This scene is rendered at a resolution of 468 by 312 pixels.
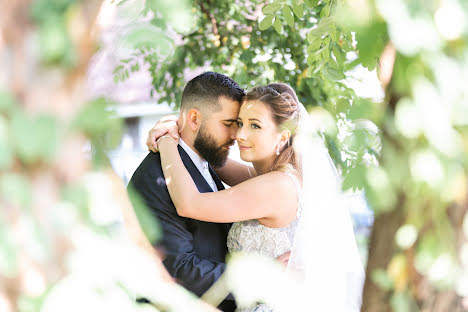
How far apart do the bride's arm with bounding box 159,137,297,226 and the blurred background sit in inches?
61.9

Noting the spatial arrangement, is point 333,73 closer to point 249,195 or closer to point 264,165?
point 249,195

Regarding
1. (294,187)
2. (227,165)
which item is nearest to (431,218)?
(294,187)

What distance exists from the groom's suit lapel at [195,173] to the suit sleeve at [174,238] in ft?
0.55

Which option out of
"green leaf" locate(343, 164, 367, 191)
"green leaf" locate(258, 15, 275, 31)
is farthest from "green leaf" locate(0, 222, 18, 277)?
"green leaf" locate(258, 15, 275, 31)

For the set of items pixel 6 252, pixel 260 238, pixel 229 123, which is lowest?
pixel 260 238

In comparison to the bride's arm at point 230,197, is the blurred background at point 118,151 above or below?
above

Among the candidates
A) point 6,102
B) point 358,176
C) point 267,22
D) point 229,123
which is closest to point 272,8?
point 267,22

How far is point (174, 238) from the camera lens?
8.89 ft

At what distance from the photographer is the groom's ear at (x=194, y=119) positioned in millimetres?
3182

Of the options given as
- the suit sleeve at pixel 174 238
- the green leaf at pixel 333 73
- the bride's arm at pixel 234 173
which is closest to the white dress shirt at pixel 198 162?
the suit sleeve at pixel 174 238

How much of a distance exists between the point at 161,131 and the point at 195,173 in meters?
0.37

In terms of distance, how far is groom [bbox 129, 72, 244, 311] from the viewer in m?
2.63

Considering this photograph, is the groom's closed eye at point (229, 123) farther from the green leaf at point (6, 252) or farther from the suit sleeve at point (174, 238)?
the green leaf at point (6, 252)

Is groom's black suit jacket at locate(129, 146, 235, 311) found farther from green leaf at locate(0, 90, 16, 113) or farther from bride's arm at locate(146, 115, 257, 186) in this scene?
green leaf at locate(0, 90, 16, 113)
